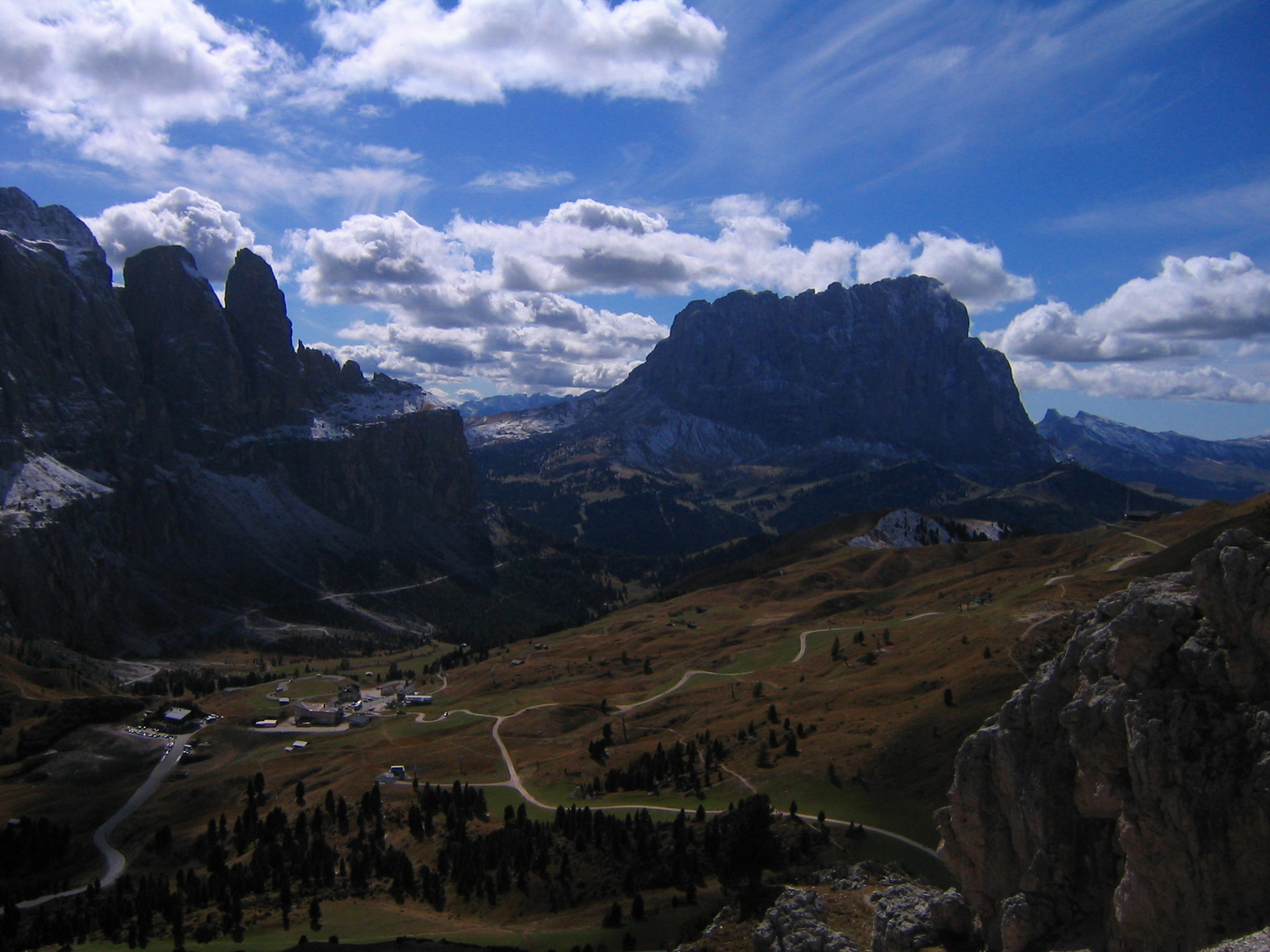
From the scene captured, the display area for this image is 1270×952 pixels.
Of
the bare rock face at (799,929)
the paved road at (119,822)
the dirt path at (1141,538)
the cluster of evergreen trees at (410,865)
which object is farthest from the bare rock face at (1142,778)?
the dirt path at (1141,538)

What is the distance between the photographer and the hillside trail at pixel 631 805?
64.6 meters

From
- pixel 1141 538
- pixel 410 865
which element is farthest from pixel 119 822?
pixel 1141 538

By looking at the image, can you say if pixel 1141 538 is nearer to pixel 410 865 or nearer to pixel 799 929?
pixel 410 865

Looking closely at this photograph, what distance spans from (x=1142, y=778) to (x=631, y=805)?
6540cm

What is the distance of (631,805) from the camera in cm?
8262

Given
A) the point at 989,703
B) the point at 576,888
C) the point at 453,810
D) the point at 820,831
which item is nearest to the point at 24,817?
the point at 453,810

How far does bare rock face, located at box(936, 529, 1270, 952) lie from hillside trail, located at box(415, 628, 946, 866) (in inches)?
310

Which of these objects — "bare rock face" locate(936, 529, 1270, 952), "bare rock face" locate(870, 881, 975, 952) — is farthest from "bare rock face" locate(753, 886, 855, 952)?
"bare rock face" locate(936, 529, 1270, 952)

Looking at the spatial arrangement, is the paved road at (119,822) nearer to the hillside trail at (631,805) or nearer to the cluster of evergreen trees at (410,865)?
the cluster of evergreen trees at (410,865)

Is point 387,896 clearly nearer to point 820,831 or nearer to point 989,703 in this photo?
point 820,831

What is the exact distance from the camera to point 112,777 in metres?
117

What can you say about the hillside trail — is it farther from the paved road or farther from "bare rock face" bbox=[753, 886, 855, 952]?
the paved road

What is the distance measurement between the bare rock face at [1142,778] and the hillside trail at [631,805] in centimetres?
788

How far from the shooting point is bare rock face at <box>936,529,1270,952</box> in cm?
2161
